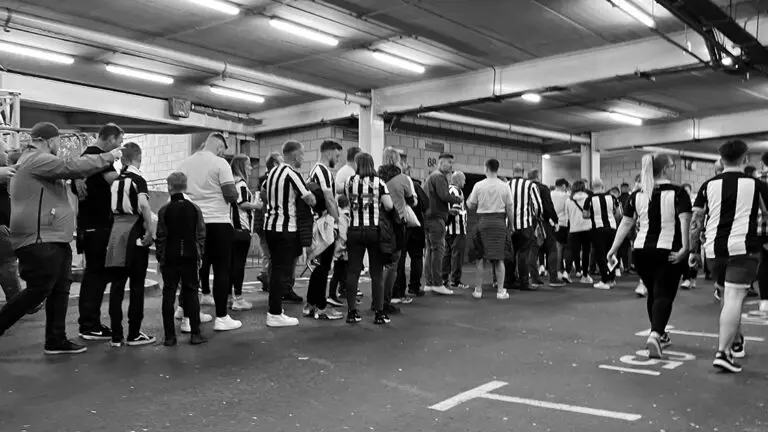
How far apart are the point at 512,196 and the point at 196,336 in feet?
15.5

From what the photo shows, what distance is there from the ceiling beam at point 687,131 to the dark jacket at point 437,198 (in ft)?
33.9

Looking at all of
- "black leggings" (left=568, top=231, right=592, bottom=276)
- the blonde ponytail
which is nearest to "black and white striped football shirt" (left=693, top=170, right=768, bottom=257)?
the blonde ponytail

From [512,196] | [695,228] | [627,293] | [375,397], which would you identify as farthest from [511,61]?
[375,397]

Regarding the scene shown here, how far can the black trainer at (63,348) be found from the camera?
4412 millimetres

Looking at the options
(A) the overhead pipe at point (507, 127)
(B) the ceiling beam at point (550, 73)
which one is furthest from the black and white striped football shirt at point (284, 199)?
(A) the overhead pipe at point (507, 127)

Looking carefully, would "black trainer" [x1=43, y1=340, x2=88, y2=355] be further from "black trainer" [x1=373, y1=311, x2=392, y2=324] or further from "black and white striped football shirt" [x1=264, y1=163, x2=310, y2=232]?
"black trainer" [x1=373, y1=311, x2=392, y2=324]

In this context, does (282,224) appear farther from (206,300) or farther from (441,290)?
(441,290)

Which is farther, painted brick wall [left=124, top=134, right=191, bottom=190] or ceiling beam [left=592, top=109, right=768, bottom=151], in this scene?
painted brick wall [left=124, top=134, right=191, bottom=190]

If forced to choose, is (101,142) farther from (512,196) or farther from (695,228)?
(512,196)

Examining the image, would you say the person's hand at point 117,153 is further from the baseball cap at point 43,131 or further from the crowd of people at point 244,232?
the baseball cap at point 43,131

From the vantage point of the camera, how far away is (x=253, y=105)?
14.1 meters

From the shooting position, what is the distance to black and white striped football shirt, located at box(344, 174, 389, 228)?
5465 mm

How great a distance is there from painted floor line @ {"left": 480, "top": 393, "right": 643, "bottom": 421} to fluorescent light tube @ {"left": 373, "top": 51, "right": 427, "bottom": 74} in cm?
746

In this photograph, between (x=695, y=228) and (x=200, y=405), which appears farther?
(x=695, y=228)
